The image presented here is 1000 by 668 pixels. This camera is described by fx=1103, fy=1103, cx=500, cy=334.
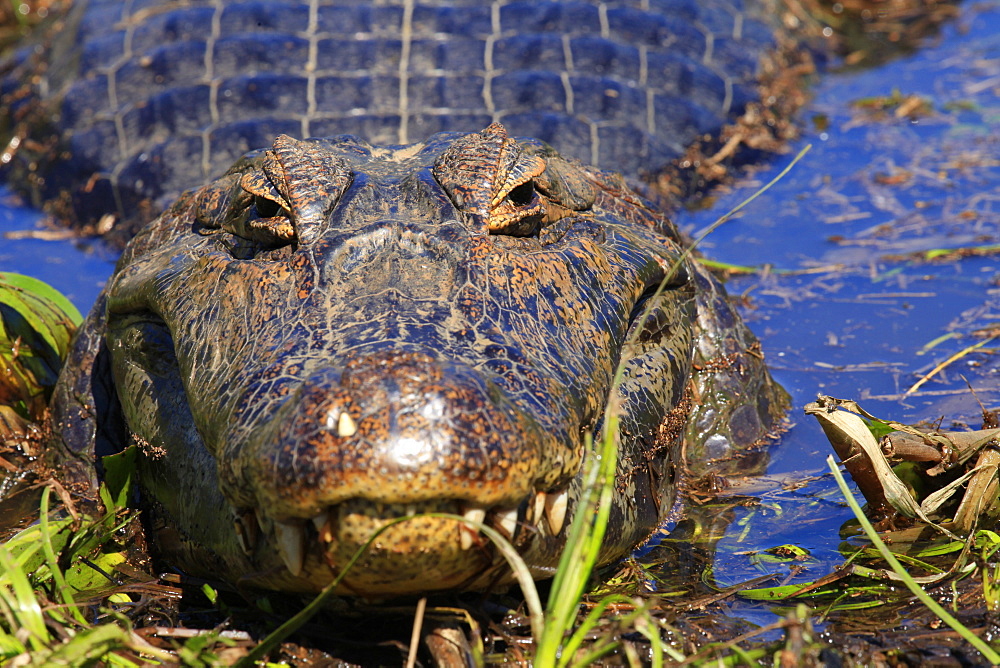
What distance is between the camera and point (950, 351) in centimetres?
433

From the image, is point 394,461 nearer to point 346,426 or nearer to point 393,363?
point 346,426

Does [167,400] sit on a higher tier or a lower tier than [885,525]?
higher

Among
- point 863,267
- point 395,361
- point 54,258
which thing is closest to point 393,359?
point 395,361

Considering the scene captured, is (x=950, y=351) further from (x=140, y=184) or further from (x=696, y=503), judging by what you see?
(x=140, y=184)

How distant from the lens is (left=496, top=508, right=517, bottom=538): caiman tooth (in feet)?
7.04

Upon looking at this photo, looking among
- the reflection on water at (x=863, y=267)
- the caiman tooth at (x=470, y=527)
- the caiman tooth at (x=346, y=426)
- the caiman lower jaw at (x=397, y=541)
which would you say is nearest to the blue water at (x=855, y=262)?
the reflection on water at (x=863, y=267)

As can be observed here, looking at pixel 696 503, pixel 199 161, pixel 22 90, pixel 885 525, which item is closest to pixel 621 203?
pixel 696 503

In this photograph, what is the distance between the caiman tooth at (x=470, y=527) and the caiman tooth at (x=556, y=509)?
24 cm

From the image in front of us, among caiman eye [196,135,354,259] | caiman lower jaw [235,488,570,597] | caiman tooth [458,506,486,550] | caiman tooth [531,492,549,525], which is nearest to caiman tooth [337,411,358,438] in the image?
caiman lower jaw [235,488,570,597]

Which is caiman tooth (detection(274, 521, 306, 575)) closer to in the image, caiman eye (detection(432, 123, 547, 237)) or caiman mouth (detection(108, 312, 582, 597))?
caiman mouth (detection(108, 312, 582, 597))

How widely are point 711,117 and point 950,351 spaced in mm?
2067

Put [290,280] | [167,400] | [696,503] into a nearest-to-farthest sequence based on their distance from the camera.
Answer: [290,280], [167,400], [696,503]

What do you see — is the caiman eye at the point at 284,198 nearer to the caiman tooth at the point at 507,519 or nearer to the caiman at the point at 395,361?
the caiman at the point at 395,361

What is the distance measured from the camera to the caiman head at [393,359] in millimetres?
2039
